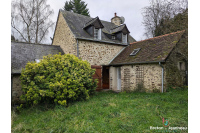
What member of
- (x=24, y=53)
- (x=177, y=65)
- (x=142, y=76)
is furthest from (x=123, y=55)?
(x=24, y=53)

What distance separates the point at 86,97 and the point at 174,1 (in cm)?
711

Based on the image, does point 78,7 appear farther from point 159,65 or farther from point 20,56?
point 159,65

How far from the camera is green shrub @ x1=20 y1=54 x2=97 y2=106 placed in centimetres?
612

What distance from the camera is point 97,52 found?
10.8m

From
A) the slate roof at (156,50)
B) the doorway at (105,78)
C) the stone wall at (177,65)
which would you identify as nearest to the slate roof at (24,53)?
the doorway at (105,78)

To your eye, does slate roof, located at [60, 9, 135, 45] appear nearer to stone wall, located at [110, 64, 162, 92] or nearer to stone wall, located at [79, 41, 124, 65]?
stone wall, located at [79, 41, 124, 65]

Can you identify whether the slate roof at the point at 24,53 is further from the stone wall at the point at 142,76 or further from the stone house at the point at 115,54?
the stone wall at the point at 142,76

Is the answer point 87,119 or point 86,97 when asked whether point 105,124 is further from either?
point 86,97

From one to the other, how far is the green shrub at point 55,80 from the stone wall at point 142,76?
12.0 ft

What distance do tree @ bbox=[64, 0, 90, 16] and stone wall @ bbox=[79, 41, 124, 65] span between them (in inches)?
683

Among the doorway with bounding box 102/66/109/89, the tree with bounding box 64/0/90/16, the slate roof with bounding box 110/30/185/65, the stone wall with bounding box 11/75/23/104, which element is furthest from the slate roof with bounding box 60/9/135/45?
the tree with bounding box 64/0/90/16

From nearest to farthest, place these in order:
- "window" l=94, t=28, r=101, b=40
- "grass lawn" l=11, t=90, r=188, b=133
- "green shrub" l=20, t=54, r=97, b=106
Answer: "grass lawn" l=11, t=90, r=188, b=133 < "green shrub" l=20, t=54, r=97, b=106 < "window" l=94, t=28, r=101, b=40

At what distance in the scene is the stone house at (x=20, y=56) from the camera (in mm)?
7934

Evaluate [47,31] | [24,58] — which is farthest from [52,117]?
[47,31]
